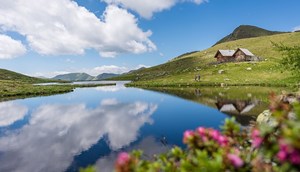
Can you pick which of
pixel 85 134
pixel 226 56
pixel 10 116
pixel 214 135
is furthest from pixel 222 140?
pixel 226 56

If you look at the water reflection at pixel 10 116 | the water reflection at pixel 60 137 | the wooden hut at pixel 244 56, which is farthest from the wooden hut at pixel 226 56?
the water reflection at pixel 10 116

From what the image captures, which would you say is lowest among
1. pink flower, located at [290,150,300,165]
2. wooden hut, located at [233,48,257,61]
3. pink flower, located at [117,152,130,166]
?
pink flower, located at [117,152,130,166]

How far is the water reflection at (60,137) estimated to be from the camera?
2080 centimetres

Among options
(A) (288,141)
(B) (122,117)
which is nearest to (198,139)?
(A) (288,141)

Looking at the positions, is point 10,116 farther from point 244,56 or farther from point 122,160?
point 244,56

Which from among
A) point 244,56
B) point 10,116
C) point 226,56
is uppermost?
point 226,56

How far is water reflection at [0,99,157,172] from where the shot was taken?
68.2 feet

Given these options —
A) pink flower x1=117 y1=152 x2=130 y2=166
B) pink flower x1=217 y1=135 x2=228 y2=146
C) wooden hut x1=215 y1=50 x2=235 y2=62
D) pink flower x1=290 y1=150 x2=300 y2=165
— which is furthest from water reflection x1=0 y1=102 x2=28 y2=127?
wooden hut x1=215 y1=50 x2=235 y2=62

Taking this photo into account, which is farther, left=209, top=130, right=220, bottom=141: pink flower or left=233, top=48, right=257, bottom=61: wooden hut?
left=233, top=48, right=257, bottom=61: wooden hut

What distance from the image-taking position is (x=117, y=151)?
22.3 metres

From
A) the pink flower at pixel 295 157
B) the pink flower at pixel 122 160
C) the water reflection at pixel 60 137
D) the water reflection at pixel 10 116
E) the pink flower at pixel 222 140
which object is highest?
the pink flower at pixel 295 157

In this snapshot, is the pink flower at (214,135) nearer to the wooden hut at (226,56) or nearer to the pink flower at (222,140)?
the pink flower at (222,140)

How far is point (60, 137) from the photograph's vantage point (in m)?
28.0

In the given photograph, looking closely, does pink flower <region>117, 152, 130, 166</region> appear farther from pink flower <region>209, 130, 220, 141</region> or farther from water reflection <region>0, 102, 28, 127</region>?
water reflection <region>0, 102, 28, 127</region>
